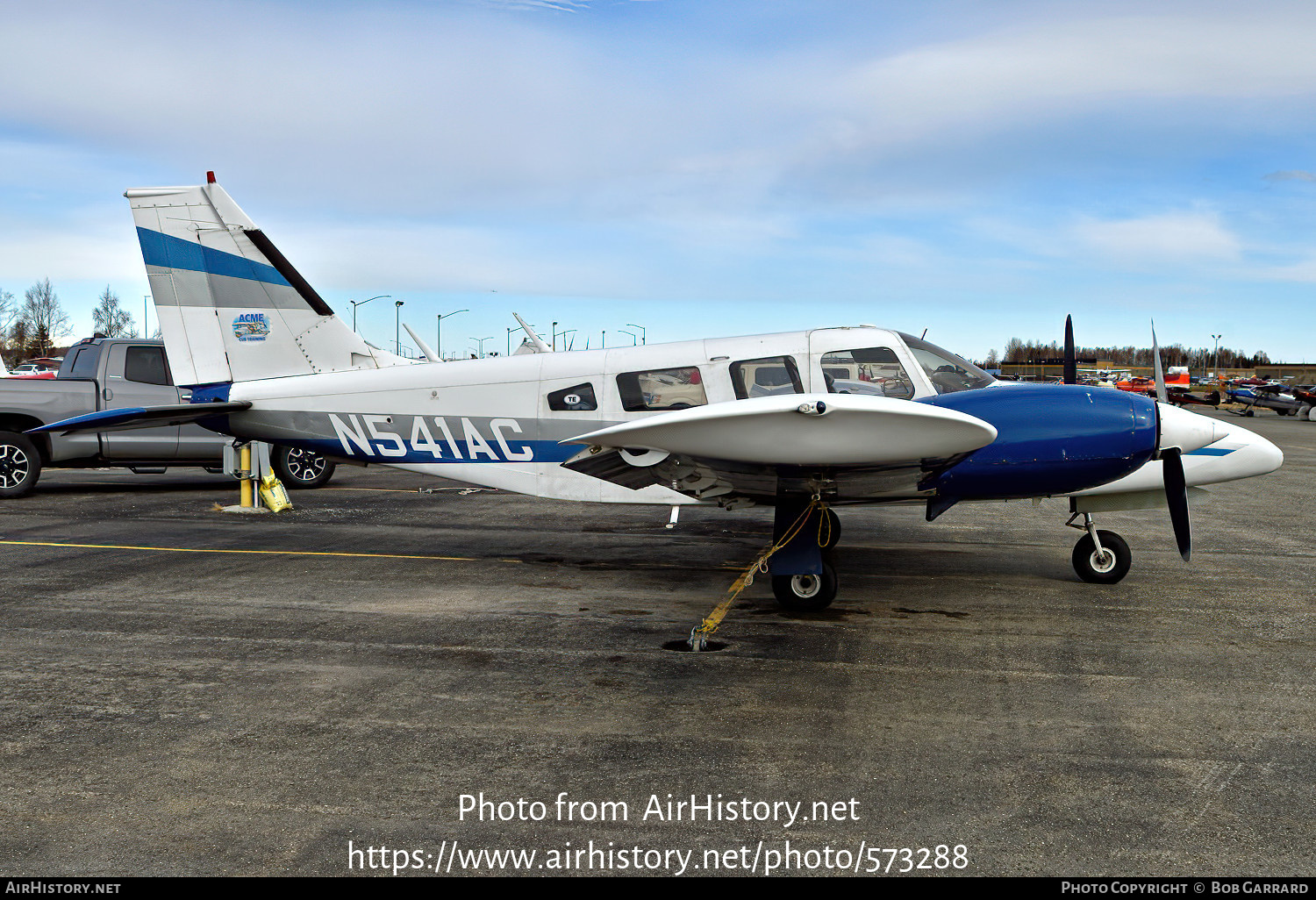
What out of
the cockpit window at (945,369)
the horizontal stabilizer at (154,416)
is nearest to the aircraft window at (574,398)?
the cockpit window at (945,369)

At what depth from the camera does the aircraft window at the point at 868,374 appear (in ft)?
27.3

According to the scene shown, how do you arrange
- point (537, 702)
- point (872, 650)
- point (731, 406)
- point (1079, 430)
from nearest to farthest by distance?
point (537, 702), point (731, 406), point (872, 650), point (1079, 430)

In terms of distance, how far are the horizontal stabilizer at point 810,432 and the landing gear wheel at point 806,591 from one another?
1521mm

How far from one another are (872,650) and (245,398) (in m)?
7.06

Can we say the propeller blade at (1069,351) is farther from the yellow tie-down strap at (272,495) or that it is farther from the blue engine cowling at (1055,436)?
the yellow tie-down strap at (272,495)

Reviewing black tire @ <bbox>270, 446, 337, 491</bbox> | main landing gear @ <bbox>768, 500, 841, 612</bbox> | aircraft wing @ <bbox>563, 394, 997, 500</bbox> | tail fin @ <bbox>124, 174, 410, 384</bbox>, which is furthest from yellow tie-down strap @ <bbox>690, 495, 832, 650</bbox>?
black tire @ <bbox>270, 446, 337, 491</bbox>

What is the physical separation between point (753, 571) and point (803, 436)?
152cm

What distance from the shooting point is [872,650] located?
6.56m

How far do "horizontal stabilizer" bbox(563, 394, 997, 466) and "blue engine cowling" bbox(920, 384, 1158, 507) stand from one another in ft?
4.77

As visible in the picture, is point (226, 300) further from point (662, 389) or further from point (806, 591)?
point (806, 591)

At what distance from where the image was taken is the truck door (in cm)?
1402
